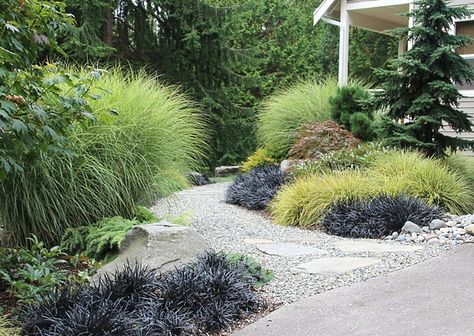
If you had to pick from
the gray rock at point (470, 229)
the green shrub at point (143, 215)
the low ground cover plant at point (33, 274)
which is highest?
the green shrub at point (143, 215)

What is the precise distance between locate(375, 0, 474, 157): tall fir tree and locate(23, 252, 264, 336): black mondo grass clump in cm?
542

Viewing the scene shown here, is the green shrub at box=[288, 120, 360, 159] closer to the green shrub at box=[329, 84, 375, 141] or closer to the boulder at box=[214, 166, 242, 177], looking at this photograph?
the green shrub at box=[329, 84, 375, 141]

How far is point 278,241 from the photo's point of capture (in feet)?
20.3

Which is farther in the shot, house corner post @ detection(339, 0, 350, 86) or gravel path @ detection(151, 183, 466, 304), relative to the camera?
house corner post @ detection(339, 0, 350, 86)

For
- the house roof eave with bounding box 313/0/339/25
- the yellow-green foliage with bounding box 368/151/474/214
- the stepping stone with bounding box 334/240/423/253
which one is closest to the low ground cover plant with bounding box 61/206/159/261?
the stepping stone with bounding box 334/240/423/253

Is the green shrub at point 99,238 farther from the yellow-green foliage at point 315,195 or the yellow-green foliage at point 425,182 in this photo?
the yellow-green foliage at point 425,182

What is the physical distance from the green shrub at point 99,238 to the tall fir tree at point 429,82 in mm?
5102

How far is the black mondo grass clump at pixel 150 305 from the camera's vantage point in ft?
10.4

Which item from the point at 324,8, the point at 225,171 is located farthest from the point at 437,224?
the point at 225,171

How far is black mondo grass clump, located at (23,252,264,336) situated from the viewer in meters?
3.18

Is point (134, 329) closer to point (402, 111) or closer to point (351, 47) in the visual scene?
point (402, 111)

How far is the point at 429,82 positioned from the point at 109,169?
5402 millimetres

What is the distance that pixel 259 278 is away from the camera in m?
4.40

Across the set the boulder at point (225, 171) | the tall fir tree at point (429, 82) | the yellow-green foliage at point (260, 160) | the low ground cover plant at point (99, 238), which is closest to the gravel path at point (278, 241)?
the low ground cover plant at point (99, 238)
